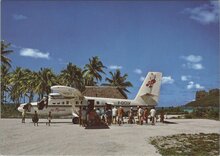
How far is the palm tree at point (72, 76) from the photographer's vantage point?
6073cm

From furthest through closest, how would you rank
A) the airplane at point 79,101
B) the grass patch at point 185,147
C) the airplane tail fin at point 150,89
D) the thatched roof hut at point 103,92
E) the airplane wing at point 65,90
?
the thatched roof hut at point 103,92 → the airplane tail fin at point 150,89 → the airplane at point 79,101 → the airplane wing at point 65,90 → the grass patch at point 185,147

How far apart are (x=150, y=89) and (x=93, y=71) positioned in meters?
33.7

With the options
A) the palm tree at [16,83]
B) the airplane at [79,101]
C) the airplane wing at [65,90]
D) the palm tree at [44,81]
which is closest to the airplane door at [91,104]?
the airplane at [79,101]

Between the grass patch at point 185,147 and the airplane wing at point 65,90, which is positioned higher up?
the airplane wing at point 65,90

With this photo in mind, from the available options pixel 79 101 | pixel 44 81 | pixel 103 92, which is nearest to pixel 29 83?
pixel 44 81

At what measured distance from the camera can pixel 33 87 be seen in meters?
58.8

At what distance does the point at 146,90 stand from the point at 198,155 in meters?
17.7

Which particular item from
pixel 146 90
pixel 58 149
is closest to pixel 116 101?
pixel 146 90

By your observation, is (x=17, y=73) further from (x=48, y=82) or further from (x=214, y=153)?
(x=214, y=153)

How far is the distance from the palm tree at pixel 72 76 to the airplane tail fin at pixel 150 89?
1338 inches

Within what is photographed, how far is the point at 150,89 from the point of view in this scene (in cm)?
2838

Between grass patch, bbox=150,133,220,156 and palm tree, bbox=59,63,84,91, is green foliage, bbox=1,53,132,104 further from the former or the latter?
grass patch, bbox=150,133,220,156

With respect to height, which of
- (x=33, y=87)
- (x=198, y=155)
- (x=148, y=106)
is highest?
(x=33, y=87)

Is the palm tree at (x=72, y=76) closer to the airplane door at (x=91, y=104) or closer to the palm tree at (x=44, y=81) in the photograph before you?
the palm tree at (x=44, y=81)
